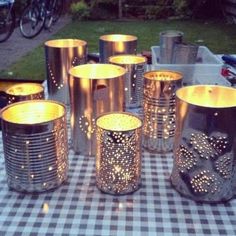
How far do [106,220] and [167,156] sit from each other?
0.85 ft

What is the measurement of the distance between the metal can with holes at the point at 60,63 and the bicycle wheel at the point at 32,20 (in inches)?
209

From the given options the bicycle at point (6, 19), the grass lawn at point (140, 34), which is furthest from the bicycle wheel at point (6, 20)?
the grass lawn at point (140, 34)

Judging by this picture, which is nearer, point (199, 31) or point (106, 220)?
point (106, 220)

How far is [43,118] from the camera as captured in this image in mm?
789

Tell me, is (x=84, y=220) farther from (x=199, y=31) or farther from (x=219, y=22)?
(x=219, y=22)

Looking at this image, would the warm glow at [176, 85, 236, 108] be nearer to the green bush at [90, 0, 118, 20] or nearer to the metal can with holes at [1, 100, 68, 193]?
the metal can with holes at [1, 100, 68, 193]

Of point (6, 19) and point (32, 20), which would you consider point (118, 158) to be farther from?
point (32, 20)

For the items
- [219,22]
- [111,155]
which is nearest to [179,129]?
[111,155]

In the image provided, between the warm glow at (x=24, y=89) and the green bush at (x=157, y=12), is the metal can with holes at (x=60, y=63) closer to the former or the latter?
the warm glow at (x=24, y=89)

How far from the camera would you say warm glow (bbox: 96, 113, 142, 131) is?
2.40ft

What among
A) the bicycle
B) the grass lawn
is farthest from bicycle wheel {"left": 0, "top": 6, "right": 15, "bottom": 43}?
the grass lawn

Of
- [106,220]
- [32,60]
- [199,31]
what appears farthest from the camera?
[199,31]

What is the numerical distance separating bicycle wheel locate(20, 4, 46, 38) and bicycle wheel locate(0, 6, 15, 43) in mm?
193

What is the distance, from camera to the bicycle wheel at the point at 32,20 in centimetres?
618
